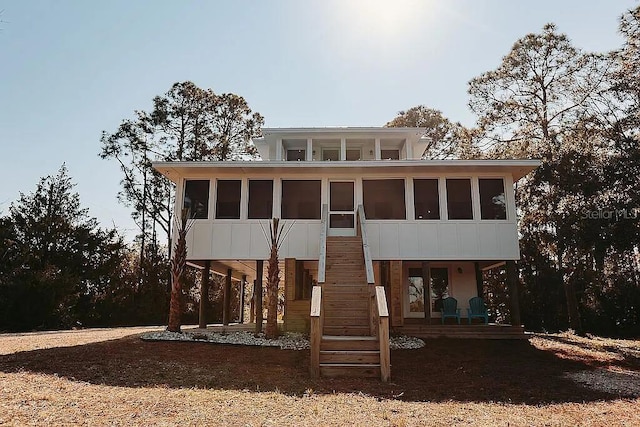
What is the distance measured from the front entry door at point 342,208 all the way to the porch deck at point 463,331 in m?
3.15

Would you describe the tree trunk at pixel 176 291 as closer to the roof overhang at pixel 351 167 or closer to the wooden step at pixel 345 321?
the roof overhang at pixel 351 167

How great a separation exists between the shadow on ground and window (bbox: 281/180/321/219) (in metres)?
4.39

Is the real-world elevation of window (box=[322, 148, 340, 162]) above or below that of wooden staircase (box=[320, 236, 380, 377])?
above

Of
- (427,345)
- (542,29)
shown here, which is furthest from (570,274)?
(542,29)

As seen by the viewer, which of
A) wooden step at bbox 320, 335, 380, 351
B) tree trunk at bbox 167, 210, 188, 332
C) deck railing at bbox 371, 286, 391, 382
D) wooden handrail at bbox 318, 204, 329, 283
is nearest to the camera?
deck railing at bbox 371, 286, 391, 382

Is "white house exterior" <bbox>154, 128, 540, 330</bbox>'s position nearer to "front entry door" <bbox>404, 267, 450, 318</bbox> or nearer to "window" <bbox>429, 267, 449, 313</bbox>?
"front entry door" <bbox>404, 267, 450, 318</bbox>

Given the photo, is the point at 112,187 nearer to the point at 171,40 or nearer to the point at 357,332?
the point at 171,40

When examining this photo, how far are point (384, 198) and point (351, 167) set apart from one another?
1367mm

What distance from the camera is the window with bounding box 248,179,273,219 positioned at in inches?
522

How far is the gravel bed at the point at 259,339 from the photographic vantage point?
1051cm

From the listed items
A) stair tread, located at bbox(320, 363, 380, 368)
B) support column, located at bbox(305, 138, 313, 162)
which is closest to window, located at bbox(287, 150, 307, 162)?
support column, located at bbox(305, 138, 313, 162)

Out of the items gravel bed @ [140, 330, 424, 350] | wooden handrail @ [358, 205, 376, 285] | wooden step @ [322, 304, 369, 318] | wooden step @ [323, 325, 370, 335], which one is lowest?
gravel bed @ [140, 330, 424, 350]

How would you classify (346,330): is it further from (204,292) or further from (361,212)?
(204,292)

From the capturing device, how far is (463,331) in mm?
12172
